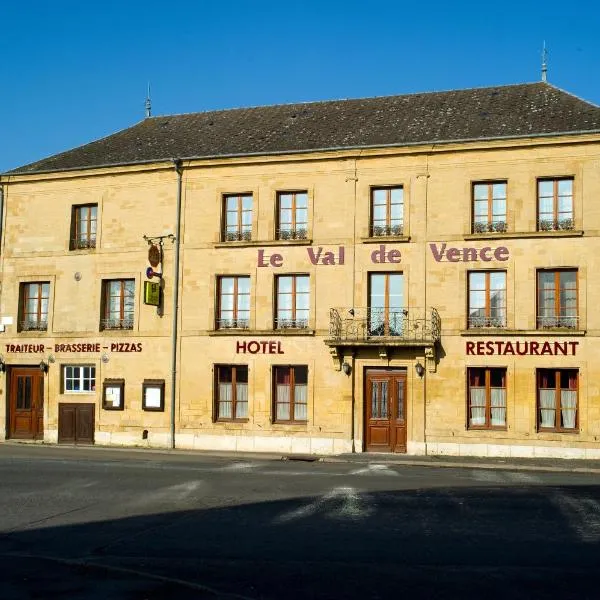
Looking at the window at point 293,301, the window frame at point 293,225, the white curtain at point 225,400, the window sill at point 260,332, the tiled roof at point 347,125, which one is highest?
the tiled roof at point 347,125

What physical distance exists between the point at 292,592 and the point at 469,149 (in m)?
18.8

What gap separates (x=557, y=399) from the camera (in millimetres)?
23703

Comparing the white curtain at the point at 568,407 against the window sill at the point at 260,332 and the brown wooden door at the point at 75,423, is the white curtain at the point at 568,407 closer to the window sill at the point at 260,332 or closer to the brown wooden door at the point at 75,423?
the window sill at the point at 260,332

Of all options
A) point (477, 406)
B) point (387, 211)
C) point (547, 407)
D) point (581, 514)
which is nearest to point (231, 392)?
point (387, 211)

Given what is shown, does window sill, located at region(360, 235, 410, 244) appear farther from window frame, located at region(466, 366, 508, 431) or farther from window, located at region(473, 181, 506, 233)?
window frame, located at region(466, 366, 508, 431)

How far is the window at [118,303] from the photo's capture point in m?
27.4

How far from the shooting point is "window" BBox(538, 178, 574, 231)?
24016mm

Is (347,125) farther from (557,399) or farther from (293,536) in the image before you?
(293,536)

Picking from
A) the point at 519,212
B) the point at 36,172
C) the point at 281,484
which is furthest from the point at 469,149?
the point at 36,172

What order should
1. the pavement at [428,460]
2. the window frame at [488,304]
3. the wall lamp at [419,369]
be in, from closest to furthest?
the pavement at [428,460] < the window frame at [488,304] < the wall lamp at [419,369]

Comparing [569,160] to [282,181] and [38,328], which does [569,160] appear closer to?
[282,181]

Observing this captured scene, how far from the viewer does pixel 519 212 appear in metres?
24.2

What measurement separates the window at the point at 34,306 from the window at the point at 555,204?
16.3 metres

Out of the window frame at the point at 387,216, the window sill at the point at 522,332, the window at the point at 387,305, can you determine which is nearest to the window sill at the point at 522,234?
the window frame at the point at 387,216
